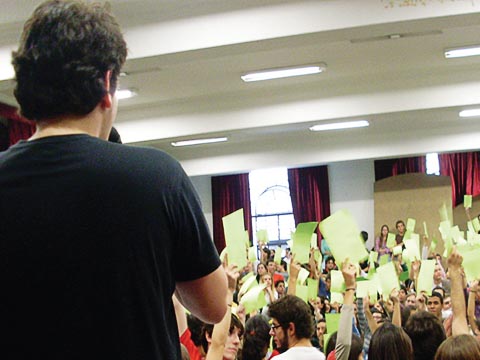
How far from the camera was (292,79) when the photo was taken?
9.46 meters

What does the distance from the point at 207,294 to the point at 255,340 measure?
2983mm

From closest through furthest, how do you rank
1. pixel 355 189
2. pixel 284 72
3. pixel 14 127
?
pixel 284 72 < pixel 14 127 < pixel 355 189

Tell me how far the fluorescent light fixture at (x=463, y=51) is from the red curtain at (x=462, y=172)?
6.04 meters

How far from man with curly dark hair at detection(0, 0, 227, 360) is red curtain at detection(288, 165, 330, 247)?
44.5ft

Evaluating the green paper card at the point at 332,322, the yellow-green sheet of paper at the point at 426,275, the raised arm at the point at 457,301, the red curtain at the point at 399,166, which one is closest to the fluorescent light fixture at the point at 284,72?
the yellow-green sheet of paper at the point at 426,275

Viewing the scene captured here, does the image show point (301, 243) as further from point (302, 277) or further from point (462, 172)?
point (462, 172)

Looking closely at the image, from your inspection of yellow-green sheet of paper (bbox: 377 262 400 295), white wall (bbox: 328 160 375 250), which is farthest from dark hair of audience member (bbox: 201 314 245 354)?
white wall (bbox: 328 160 375 250)

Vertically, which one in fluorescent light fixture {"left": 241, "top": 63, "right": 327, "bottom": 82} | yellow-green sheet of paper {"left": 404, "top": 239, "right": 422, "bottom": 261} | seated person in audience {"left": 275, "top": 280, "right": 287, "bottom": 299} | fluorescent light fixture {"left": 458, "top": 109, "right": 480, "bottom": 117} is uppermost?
fluorescent light fixture {"left": 241, "top": 63, "right": 327, "bottom": 82}

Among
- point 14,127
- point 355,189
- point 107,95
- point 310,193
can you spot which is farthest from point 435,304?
point 310,193

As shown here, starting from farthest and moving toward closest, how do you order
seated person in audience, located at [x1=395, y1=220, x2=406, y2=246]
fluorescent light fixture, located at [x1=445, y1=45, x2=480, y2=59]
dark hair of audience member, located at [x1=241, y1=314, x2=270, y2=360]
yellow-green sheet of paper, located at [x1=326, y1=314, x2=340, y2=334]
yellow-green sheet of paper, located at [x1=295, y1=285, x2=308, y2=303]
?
1. seated person in audience, located at [x1=395, y1=220, x2=406, y2=246]
2. fluorescent light fixture, located at [x1=445, y1=45, x2=480, y2=59]
3. yellow-green sheet of paper, located at [x1=295, y1=285, x2=308, y2=303]
4. yellow-green sheet of paper, located at [x1=326, y1=314, x2=340, y2=334]
5. dark hair of audience member, located at [x1=241, y1=314, x2=270, y2=360]

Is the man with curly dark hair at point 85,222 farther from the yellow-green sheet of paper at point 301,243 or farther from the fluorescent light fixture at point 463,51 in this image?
the fluorescent light fixture at point 463,51

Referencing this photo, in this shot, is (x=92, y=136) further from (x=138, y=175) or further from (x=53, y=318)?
(x=53, y=318)

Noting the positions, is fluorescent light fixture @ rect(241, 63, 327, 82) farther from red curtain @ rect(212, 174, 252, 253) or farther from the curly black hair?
the curly black hair

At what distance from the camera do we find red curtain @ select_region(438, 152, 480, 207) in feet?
45.4
